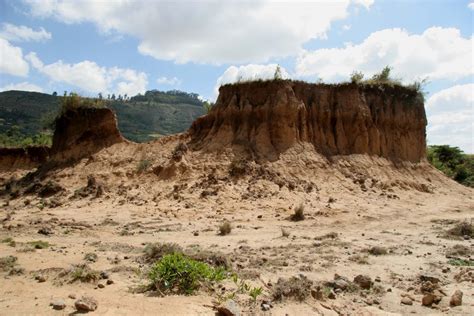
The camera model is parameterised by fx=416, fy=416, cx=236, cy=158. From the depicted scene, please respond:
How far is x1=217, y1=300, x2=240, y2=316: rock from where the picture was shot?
4684 mm

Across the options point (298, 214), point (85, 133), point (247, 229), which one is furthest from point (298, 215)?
point (85, 133)

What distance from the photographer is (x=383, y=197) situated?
1598cm

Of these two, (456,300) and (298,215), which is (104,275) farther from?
(298,215)

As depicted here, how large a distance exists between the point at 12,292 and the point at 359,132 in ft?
53.6

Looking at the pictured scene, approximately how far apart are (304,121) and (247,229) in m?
8.16

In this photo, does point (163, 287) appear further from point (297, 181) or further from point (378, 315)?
point (297, 181)

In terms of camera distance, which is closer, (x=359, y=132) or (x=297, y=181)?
(x=297, y=181)

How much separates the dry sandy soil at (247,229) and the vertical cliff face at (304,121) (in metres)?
0.76

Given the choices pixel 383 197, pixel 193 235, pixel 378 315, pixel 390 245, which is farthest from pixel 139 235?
pixel 383 197

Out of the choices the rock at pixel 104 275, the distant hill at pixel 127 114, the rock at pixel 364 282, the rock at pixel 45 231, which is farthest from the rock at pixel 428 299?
the distant hill at pixel 127 114

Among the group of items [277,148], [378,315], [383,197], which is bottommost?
[378,315]

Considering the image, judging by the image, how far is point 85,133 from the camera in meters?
20.2

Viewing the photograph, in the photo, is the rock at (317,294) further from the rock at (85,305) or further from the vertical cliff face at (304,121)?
the vertical cliff face at (304,121)

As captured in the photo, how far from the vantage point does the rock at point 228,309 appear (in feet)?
15.4
